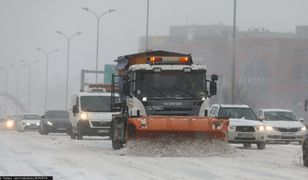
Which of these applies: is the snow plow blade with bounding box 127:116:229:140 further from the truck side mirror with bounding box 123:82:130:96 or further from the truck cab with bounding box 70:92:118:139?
the truck cab with bounding box 70:92:118:139

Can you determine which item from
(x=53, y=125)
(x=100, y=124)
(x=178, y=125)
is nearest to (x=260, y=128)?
(x=178, y=125)

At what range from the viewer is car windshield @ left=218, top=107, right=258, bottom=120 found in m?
29.0

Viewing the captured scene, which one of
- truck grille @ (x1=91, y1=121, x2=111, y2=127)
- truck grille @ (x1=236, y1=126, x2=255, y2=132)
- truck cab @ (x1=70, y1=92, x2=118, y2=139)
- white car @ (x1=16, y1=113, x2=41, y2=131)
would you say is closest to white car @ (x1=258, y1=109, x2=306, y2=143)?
truck grille @ (x1=236, y1=126, x2=255, y2=132)

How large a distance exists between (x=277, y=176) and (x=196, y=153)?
6.61 m

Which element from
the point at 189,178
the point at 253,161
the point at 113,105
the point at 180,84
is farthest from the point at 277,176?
the point at 113,105

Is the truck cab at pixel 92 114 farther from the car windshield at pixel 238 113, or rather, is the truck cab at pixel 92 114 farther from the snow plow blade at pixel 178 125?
the snow plow blade at pixel 178 125

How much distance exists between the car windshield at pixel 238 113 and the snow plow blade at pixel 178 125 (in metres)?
6.83

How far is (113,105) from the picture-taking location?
2506cm

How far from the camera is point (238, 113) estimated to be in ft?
95.8

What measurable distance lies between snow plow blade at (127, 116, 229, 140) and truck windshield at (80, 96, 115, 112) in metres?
10.8

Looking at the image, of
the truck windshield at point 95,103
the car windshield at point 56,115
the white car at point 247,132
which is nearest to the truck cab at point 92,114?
the truck windshield at point 95,103

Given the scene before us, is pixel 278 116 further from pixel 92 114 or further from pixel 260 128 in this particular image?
pixel 92 114

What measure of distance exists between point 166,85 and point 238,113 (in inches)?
272

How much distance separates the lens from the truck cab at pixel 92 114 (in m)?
32.3
